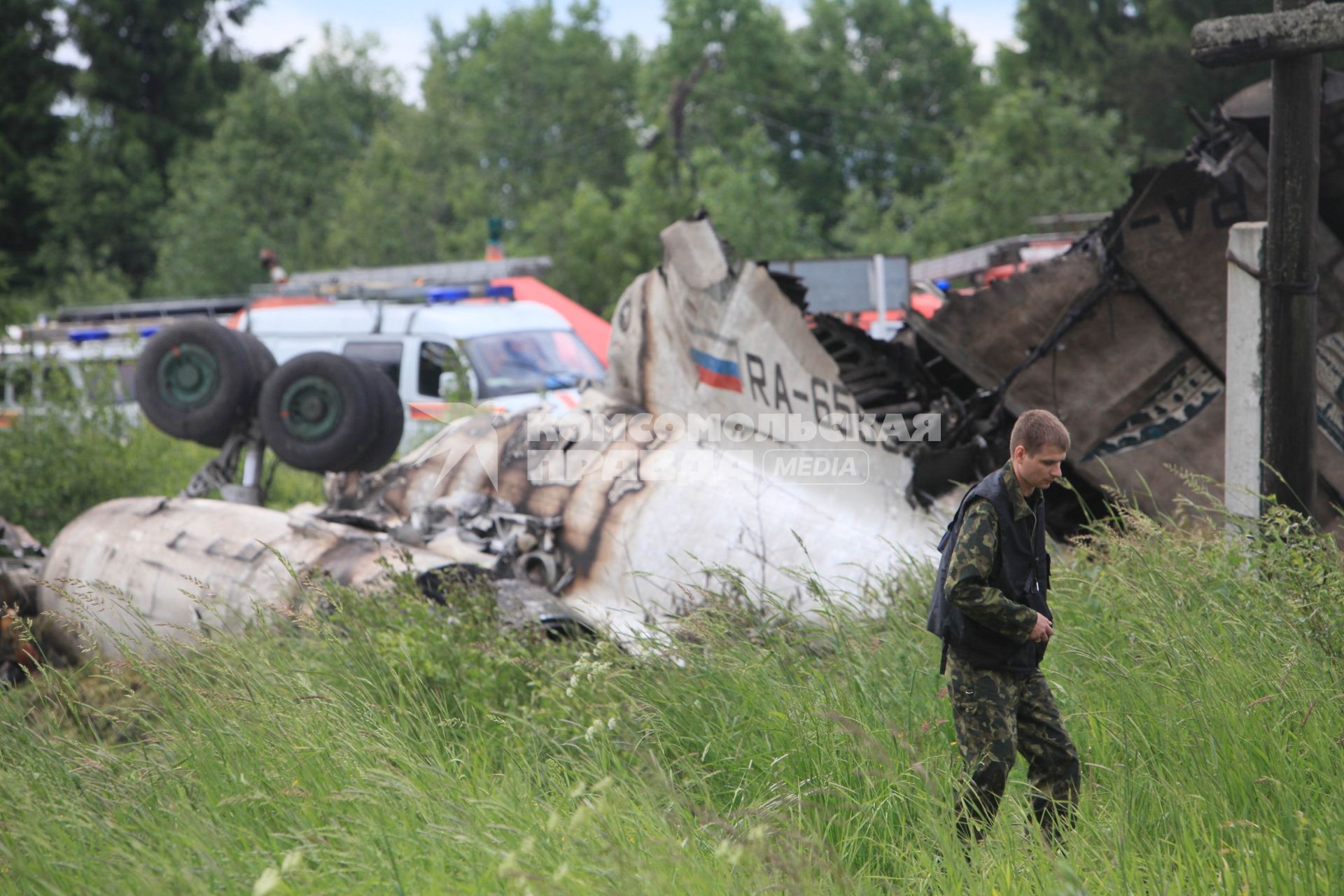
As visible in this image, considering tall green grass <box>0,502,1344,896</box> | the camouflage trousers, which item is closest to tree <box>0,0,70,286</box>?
tall green grass <box>0,502,1344,896</box>

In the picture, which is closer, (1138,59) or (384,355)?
(384,355)

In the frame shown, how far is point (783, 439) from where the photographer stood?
6.34 m

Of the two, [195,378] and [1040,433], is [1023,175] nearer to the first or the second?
[195,378]

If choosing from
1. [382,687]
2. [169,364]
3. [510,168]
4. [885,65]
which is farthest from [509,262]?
[885,65]

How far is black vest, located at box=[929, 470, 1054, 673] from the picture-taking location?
11.0ft

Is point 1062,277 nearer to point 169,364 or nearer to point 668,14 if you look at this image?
point 169,364

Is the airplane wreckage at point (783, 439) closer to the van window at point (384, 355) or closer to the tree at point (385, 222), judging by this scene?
the van window at point (384, 355)

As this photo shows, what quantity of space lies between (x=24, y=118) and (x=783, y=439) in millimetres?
34546

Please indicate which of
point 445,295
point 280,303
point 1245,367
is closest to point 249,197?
point 280,303

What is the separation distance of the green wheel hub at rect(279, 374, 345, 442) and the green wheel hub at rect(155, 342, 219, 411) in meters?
0.64

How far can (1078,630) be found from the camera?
4.32 m

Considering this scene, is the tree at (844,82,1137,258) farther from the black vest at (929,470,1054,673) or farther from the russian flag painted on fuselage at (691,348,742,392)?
the black vest at (929,470,1054,673)

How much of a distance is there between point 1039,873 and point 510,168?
40.0 meters

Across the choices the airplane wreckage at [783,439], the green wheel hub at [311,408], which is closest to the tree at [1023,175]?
the airplane wreckage at [783,439]
